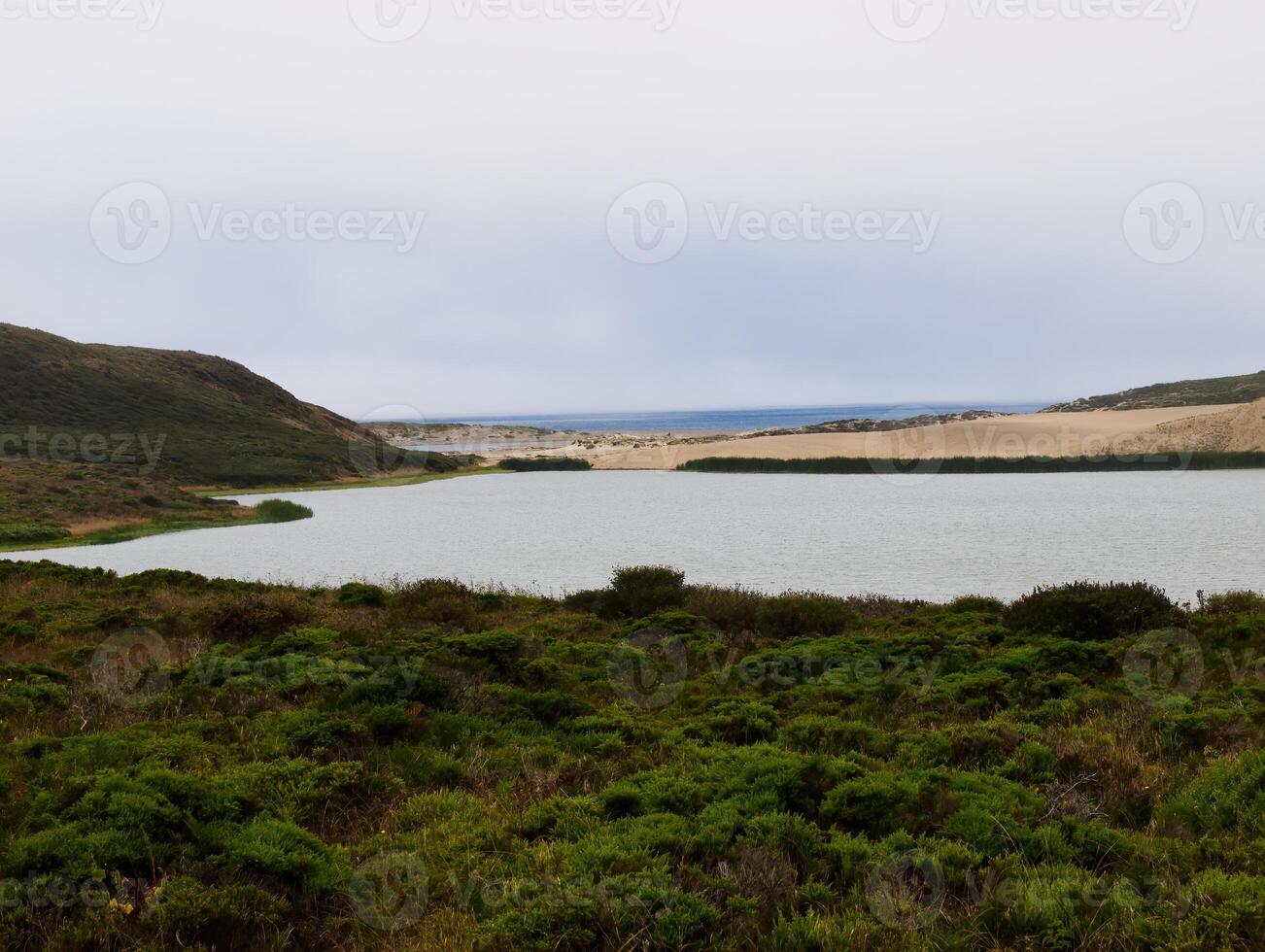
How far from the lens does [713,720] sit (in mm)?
8711

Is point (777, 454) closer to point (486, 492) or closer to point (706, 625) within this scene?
point (486, 492)

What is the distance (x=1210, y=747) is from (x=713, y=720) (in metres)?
4.56

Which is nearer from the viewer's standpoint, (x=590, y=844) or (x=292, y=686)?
(x=590, y=844)

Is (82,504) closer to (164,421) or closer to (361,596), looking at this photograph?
(361,596)

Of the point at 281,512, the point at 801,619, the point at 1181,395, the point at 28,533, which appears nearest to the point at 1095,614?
the point at 801,619

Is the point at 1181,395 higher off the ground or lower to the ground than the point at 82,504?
higher

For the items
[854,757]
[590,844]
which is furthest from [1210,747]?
[590,844]

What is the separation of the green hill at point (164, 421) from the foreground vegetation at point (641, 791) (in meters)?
58.2

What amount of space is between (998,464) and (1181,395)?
327ft

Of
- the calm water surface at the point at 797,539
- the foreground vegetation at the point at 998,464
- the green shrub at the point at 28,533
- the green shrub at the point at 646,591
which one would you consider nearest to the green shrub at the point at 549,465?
the foreground vegetation at the point at 998,464

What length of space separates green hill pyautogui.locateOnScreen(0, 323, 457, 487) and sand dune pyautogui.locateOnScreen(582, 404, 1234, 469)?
974 inches

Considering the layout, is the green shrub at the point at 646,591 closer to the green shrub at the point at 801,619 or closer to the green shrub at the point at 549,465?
the green shrub at the point at 801,619

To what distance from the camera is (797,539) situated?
2775 centimetres

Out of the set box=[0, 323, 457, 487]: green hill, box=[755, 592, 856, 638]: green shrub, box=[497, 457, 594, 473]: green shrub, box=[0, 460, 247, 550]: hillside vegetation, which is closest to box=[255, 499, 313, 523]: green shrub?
box=[0, 460, 247, 550]: hillside vegetation
